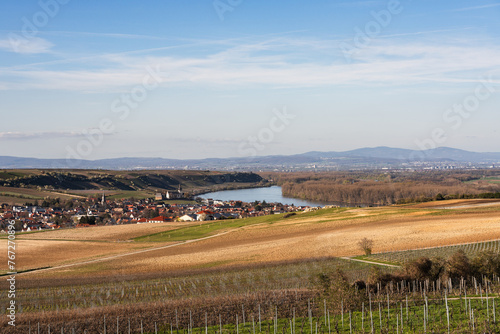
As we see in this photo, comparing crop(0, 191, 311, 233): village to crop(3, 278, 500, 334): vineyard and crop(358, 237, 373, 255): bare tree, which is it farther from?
crop(3, 278, 500, 334): vineyard

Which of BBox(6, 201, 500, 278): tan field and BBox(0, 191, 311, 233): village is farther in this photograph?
BBox(0, 191, 311, 233): village

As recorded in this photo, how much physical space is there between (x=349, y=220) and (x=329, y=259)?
25.2 meters

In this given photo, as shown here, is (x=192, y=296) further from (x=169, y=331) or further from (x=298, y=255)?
(x=298, y=255)

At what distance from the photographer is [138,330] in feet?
65.0

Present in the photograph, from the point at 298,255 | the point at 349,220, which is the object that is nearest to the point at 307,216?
the point at 349,220

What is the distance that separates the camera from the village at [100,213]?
89.7 meters

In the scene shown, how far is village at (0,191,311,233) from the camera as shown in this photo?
89.7 metres

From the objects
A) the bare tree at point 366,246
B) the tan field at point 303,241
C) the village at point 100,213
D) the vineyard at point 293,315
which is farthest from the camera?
the village at point 100,213

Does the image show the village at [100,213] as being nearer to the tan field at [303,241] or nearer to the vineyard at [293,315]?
the tan field at [303,241]

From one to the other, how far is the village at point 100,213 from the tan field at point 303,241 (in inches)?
1166

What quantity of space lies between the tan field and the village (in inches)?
1166

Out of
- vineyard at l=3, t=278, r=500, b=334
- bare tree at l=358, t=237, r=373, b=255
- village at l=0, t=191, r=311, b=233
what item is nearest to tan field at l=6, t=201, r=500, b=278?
bare tree at l=358, t=237, r=373, b=255

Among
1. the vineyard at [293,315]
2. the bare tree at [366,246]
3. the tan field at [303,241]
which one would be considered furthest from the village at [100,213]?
the vineyard at [293,315]

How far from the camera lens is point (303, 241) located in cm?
5047
